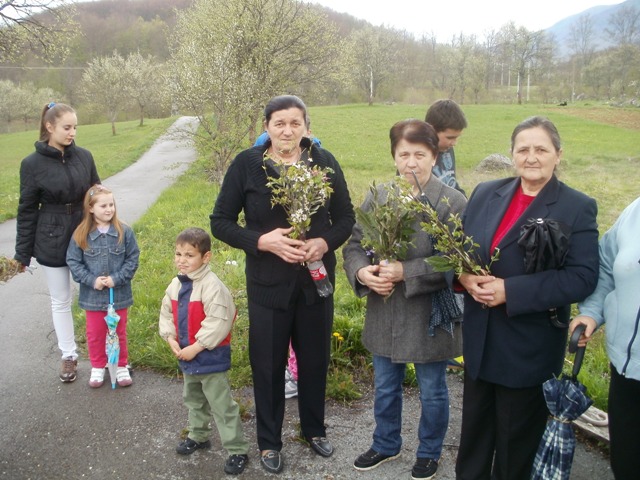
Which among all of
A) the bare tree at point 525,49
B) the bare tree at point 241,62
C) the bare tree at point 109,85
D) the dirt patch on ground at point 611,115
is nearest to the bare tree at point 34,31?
the bare tree at point 241,62

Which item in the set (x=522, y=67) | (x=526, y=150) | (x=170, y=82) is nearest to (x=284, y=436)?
(x=526, y=150)

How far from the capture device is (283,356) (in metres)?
3.35

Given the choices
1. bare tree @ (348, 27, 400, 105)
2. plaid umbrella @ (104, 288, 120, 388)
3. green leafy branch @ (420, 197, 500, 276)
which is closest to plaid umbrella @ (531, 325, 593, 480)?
green leafy branch @ (420, 197, 500, 276)

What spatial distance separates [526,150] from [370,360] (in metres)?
2.51

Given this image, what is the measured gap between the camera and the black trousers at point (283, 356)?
10.7 feet

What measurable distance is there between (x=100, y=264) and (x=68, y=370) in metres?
0.97

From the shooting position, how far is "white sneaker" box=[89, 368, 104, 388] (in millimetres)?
4316

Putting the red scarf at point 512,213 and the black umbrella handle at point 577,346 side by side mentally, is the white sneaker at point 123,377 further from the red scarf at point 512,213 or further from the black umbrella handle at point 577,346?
the black umbrella handle at point 577,346

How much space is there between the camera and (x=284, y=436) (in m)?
3.65

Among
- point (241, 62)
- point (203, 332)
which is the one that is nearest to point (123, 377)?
point (203, 332)

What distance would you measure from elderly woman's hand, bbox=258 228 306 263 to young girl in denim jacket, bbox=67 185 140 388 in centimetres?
176

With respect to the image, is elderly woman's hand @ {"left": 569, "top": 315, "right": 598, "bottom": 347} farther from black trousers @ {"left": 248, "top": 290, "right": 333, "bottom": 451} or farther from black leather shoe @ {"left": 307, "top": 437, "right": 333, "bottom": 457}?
black leather shoe @ {"left": 307, "top": 437, "right": 333, "bottom": 457}

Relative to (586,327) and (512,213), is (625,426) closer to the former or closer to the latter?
(586,327)

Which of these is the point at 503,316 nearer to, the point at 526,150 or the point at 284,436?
the point at 526,150
